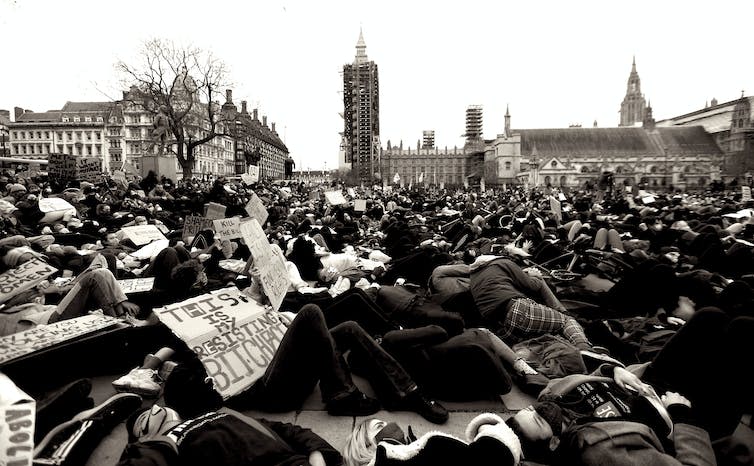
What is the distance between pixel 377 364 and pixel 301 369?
21.3 inches

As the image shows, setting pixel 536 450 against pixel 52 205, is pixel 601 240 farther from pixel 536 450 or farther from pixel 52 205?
pixel 52 205

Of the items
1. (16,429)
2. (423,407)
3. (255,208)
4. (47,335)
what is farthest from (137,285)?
(423,407)

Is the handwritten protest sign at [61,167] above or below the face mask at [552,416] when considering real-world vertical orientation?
above

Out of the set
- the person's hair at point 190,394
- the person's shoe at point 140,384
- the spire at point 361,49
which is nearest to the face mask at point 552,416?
the person's hair at point 190,394

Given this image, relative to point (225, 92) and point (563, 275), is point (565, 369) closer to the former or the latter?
point (563, 275)

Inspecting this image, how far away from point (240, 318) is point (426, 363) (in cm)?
148

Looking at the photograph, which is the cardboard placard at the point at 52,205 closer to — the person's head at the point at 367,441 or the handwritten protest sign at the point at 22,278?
the handwritten protest sign at the point at 22,278

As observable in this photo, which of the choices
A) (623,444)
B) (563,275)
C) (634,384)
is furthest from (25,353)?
(563,275)

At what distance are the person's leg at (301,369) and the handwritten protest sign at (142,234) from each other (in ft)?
22.4

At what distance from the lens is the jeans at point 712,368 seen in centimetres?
281

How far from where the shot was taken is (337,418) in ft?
10.6

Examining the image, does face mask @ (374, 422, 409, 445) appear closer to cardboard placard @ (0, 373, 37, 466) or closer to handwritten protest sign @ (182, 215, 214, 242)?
cardboard placard @ (0, 373, 37, 466)

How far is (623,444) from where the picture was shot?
2170 mm

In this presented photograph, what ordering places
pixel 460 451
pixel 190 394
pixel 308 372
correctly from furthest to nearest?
1. pixel 308 372
2. pixel 190 394
3. pixel 460 451
